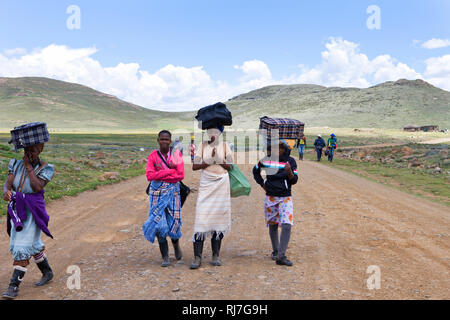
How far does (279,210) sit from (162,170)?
1955 millimetres

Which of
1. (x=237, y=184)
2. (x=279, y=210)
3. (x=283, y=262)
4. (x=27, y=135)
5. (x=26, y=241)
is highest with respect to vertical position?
(x=27, y=135)

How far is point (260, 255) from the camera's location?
272 inches

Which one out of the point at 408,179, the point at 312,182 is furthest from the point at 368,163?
the point at 312,182

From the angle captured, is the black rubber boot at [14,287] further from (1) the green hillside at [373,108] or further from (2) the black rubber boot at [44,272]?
(1) the green hillside at [373,108]

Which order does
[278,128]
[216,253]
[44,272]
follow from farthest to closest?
[278,128] < [216,253] < [44,272]

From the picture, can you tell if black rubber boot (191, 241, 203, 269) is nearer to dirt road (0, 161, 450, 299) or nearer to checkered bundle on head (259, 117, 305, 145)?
dirt road (0, 161, 450, 299)

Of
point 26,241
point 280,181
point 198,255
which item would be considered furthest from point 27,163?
point 280,181

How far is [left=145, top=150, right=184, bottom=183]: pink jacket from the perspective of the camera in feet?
20.2

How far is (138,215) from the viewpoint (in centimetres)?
1067

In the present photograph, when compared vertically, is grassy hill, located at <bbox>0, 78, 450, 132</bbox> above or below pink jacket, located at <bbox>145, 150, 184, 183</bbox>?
above

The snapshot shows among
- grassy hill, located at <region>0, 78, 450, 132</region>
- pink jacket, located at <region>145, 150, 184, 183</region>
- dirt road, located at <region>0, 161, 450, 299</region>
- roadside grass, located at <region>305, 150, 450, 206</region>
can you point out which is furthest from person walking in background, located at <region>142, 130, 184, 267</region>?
grassy hill, located at <region>0, 78, 450, 132</region>

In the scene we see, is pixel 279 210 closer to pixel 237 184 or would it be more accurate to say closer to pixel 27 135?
pixel 237 184

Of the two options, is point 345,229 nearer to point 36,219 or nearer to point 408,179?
point 36,219
